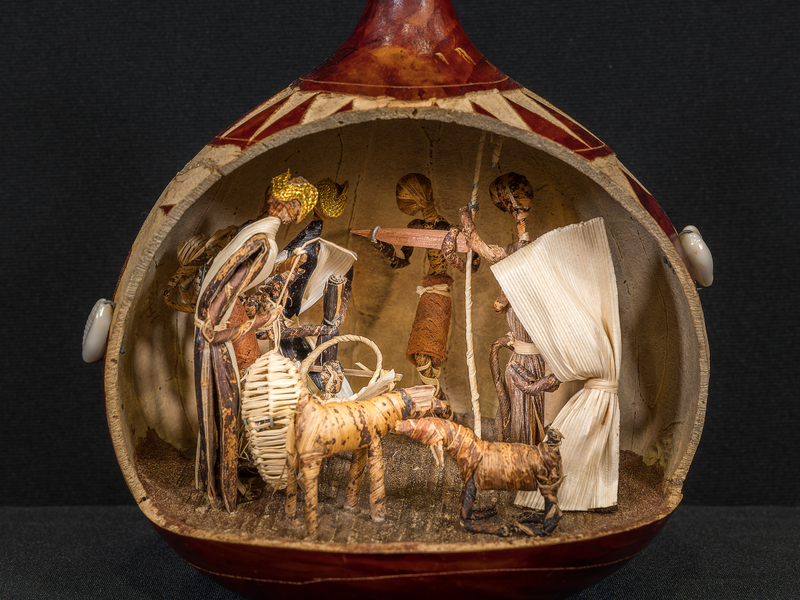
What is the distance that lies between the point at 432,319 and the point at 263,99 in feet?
3.47

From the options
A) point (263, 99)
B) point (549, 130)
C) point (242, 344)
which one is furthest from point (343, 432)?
point (263, 99)

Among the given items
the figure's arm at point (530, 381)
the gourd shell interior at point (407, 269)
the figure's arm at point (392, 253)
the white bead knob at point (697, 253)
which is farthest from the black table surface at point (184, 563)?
the figure's arm at point (392, 253)

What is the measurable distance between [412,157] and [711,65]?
1177mm

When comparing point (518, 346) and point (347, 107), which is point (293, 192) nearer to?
point (347, 107)

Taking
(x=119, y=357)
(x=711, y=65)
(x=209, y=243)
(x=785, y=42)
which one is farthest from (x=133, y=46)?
(x=785, y=42)

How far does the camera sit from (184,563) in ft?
9.66

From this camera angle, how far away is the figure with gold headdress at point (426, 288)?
A: 289cm

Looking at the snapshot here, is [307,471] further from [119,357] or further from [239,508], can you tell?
[119,357]

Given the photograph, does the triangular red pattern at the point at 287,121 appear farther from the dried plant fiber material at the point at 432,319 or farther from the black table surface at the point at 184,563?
the black table surface at the point at 184,563

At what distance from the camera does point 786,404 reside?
3.66 meters

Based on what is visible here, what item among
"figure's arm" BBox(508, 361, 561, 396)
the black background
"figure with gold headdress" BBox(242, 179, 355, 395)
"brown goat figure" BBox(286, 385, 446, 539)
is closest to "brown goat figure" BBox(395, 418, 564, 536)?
"brown goat figure" BBox(286, 385, 446, 539)

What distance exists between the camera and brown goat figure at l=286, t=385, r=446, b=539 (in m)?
2.36

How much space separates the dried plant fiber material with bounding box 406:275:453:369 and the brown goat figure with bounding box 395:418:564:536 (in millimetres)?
593

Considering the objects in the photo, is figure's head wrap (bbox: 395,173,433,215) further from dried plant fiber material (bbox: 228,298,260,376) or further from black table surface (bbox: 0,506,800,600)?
black table surface (bbox: 0,506,800,600)
